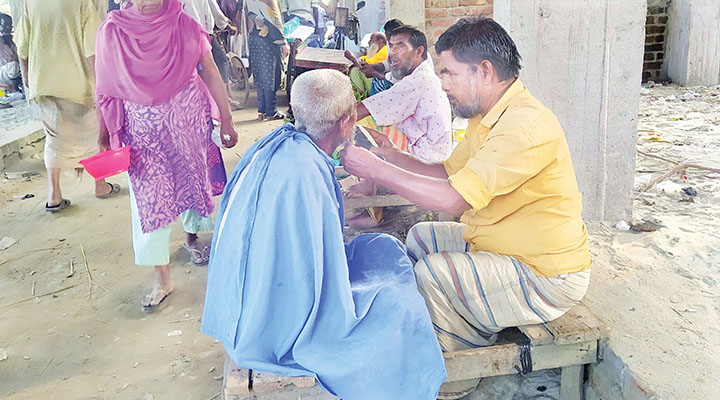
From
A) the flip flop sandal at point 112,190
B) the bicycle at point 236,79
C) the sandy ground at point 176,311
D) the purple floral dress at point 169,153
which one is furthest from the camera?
the bicycle at point 236,79

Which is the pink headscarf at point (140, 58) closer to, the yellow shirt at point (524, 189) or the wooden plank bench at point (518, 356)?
the wooden plank bench at point (518, 356)

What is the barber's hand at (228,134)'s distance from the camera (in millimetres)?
3693

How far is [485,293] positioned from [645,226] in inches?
71.8

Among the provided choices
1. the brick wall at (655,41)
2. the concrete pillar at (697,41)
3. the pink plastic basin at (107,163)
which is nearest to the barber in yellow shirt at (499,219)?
the pink plastic basin at (107,163)

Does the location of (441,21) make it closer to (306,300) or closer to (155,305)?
(155,305)

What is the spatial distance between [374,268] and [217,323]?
0.66m

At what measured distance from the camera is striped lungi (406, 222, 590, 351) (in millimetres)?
2393

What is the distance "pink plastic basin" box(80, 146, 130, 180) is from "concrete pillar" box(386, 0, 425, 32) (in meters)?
3.88

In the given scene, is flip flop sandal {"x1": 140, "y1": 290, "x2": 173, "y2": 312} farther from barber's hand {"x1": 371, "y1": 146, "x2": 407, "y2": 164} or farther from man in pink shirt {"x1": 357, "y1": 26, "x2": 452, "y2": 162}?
man in pink shirt {"x1": 357, "y1": 26, "x2": 452, "y2": 162}

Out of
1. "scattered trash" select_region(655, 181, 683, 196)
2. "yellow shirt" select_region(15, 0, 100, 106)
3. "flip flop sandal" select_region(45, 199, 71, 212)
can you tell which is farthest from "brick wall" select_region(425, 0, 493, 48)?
"flip flop sandal" select_region(45, 199, 71, 212)

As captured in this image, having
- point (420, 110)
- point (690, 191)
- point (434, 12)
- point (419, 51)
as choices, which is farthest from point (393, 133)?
point (434, 12)

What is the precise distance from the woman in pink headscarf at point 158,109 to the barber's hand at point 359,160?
138cm

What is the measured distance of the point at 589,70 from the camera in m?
3.60

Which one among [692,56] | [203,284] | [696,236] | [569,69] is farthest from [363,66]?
[692,56]
